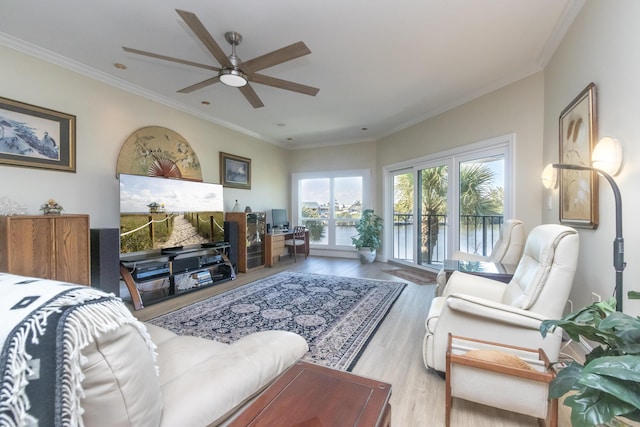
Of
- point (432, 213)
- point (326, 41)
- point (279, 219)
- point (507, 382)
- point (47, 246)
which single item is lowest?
point (507, 382)

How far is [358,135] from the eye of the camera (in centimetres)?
598

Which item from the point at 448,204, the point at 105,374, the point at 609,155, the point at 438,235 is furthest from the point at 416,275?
the point at 105,374

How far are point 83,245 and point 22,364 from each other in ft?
9.55

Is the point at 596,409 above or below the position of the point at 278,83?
below

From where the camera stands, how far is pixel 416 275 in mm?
4668

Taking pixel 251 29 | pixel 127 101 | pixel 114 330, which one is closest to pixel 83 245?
pixel 127 101

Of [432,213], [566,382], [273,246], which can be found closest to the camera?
[566,382]

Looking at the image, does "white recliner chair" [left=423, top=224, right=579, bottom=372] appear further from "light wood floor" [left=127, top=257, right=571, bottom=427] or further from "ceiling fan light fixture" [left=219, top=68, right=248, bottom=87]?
"ceiling fan light fixture" [left=219, top=68, right=248, bottom=87]

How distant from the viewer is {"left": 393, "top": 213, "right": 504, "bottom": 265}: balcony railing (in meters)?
3.88

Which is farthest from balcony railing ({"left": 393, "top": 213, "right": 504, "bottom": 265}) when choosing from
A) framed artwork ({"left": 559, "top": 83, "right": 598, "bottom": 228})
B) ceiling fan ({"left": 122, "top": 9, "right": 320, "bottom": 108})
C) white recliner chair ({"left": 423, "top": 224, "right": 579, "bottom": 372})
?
ceiling fan ({"left": 122, "top": 9, "right": 320, "bottom": 108})

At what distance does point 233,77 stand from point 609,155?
283 cm

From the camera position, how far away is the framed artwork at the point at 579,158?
1990mm

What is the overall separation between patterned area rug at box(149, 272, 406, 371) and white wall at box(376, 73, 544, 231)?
1995 mm

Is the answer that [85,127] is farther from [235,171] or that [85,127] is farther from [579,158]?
[579,158]
